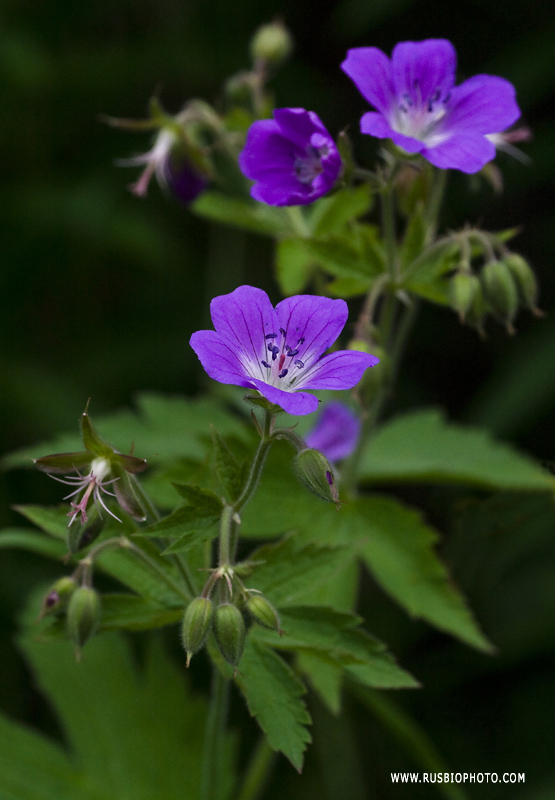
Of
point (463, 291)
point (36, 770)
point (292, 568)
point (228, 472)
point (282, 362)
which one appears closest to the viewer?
point (228, 472)

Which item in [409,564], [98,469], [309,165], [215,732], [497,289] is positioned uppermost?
[309,165]

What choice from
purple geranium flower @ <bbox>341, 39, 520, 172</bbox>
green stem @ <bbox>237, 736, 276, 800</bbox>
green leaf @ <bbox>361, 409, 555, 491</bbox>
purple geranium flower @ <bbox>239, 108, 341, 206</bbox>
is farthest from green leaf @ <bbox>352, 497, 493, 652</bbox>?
purple geranium flower @ <bbox>341, 39, 520, 172</bbox>

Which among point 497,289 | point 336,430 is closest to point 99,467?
point 497,289

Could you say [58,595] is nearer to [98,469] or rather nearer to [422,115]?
[98,469]

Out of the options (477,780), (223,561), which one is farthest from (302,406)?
(477,780)

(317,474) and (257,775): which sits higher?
(317,474)
